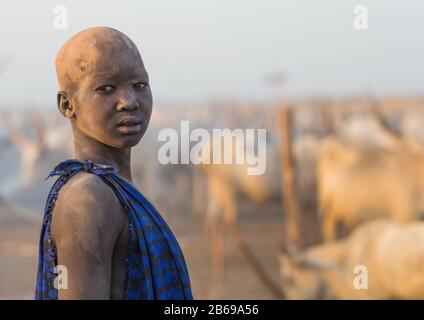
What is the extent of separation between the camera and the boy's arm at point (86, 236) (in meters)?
1.60

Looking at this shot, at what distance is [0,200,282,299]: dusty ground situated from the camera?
8.01 meters

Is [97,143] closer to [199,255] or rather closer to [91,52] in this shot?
[91,52]

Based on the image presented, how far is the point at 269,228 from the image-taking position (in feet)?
40.8

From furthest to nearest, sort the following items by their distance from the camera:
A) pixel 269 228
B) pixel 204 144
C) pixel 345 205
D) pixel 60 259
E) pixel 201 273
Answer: pixel 269 228
pixel 204 144
pixel 345 205
pixel 201 273
pixel 60 259

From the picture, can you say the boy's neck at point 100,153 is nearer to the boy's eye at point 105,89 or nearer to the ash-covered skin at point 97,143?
the ash-covered skin at point 97,143

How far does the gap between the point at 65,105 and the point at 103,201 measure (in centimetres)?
30

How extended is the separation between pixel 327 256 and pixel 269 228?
17.0 ft

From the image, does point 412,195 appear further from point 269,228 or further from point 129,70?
point 129,70

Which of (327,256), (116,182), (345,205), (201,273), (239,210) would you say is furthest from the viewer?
(239,210)

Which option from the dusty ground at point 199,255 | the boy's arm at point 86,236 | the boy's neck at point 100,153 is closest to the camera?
the boy's arm at point 86,236

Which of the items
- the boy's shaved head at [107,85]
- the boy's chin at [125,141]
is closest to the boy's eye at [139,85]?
the boy's shaved head at [107,85]

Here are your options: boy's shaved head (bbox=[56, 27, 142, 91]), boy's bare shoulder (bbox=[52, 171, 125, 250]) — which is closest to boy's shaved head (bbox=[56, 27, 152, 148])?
boy's shaved head (bbox=[56, 27, 142, 91])

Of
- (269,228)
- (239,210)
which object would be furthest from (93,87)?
(239,210)

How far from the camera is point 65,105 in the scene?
181cm
